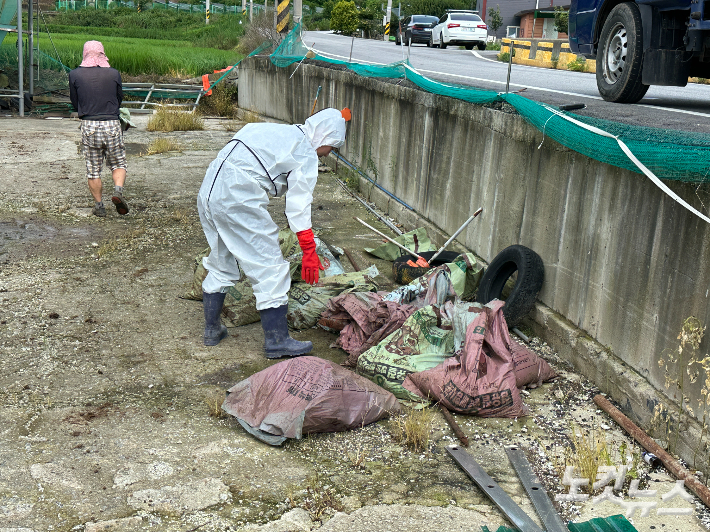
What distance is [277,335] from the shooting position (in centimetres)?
449

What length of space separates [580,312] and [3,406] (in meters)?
3.30

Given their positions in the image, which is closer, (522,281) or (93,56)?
(522,281)

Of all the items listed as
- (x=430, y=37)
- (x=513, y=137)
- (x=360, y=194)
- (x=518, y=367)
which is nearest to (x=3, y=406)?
(x=518, y=367)

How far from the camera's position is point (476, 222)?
6.02 metres

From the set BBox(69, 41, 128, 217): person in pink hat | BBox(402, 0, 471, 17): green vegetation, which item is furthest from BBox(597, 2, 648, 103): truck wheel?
BBox(402, 0, 471, 17): green vegetation

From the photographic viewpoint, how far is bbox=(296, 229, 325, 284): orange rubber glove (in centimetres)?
435

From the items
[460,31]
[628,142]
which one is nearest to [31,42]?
[628,142]

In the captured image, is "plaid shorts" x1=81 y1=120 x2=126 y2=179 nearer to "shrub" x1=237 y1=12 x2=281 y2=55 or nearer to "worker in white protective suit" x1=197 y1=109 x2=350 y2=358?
"worker in white protective suit" x1=197 y1=109 x2=350 y2=358

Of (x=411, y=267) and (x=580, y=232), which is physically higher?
(x=580, y=232)

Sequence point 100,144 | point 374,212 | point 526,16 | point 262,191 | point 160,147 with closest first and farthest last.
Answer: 1. point 262,191
2. point 100,144
3. point 374,212
4. point 160,147
5. point 526,16

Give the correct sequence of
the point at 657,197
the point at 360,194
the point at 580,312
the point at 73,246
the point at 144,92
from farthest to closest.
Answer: the point at 144,92
the point at 360,194
the point at 73,246
the point at 580,312
the point at 657,197

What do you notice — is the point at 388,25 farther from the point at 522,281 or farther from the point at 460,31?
the point at 522,281

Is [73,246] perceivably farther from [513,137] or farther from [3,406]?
[513,137]

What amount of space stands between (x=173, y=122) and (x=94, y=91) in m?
6.92
